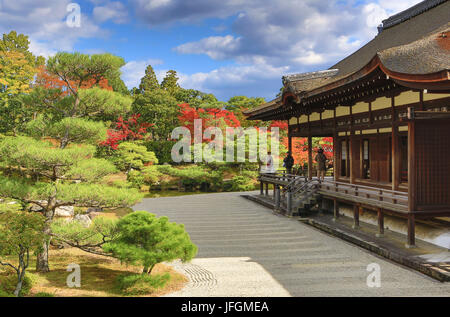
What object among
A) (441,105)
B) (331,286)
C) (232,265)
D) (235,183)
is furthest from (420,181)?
(235,183)

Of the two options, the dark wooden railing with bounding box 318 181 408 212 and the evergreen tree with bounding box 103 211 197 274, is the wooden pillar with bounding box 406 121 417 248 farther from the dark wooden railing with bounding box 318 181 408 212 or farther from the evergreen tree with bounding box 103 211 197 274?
the evergreen tree with bounding box 103 211 197 274

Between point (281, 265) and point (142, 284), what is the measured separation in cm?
321

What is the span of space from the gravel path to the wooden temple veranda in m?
1.80

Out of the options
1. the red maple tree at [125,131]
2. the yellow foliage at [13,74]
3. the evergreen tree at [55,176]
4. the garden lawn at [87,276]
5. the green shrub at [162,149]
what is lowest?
the garden lawn at [87,276]

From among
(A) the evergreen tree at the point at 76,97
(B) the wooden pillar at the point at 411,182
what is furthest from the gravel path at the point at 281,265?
(A) the evergreen tree at the point at 76,97

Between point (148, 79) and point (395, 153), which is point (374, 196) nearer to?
point (395, 153)

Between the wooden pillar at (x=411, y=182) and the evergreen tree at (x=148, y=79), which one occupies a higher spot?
the evergreen tree at (x=148, y=79)

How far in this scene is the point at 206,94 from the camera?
4053 cm

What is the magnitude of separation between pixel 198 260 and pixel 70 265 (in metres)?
3.16

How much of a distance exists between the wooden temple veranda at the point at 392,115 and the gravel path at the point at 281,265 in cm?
180

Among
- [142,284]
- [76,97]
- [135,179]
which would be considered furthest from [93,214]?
[142,284]

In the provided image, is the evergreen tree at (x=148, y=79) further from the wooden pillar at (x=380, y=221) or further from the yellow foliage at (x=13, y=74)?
the wooden pillar at (x=380, y=221)

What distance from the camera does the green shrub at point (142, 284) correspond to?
674cm

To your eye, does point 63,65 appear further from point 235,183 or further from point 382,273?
point 235,183
